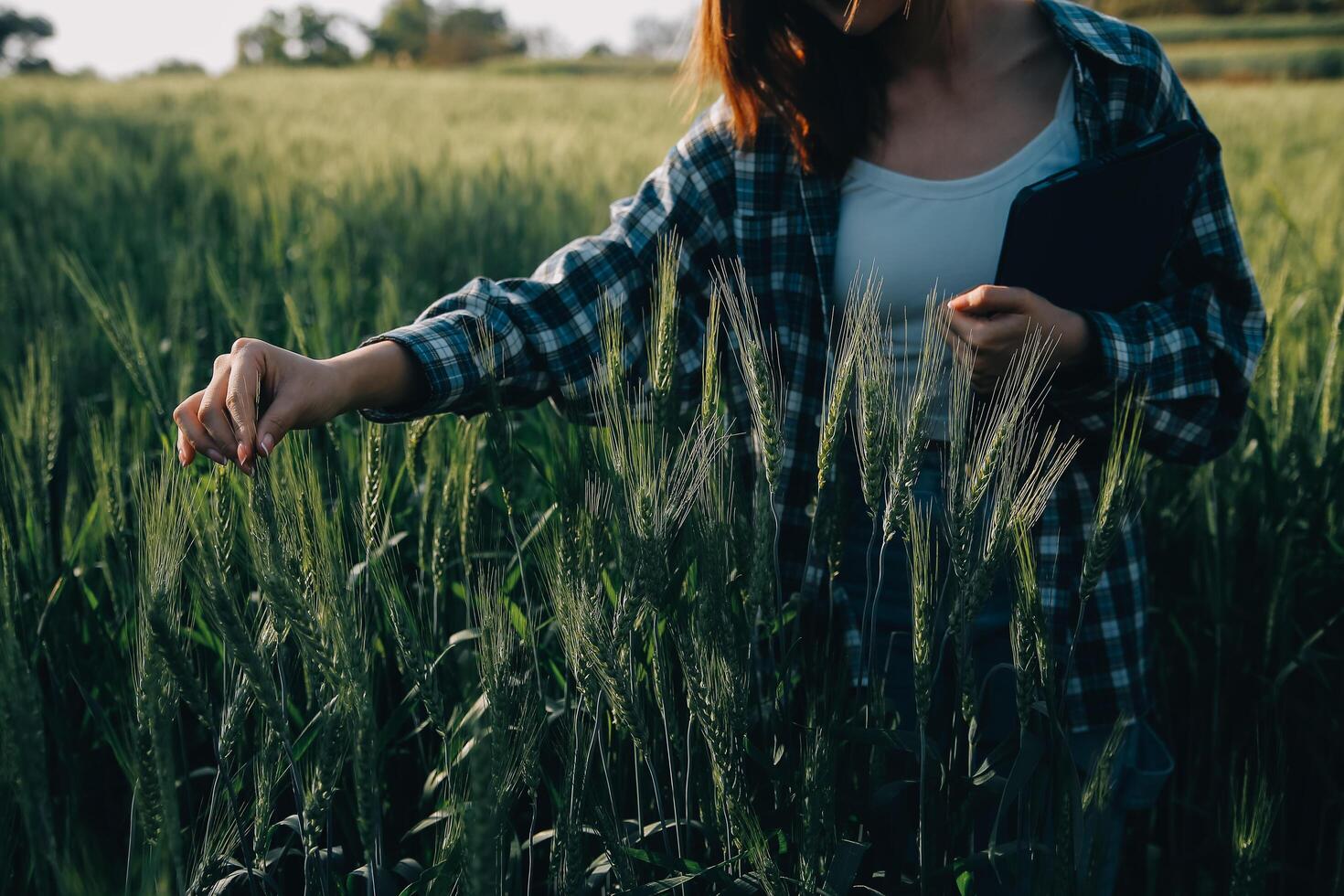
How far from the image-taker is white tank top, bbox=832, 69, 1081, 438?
1146 millimetres

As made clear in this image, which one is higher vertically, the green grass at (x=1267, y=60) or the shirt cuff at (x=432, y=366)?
the green grass at (x=1267, y=60)

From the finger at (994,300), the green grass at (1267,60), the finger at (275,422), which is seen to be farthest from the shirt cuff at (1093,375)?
the green grass at (1267,60)

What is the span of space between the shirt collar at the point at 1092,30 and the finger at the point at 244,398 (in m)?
0.98

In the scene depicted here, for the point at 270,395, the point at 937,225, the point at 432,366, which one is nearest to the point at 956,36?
the point at 937,225

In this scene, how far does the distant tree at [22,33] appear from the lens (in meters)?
42.9

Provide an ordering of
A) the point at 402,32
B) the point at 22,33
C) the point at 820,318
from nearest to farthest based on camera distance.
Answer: the point at 820,318 → the point at 22,33 → the point at 402,32

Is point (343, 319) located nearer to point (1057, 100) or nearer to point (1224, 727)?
point (1057, 100)

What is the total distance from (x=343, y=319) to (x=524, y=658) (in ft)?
4.32

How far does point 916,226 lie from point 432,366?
60 cm

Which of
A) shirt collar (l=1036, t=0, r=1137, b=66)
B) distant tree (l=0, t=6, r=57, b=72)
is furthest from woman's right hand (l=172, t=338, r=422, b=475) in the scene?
distant tree (l=0, t=6, r=57, b=72)

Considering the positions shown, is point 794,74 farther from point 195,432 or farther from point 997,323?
point 195,432

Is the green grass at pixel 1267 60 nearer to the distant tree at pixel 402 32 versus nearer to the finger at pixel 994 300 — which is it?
the finger at pixel 994 300

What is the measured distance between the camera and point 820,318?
1.26m

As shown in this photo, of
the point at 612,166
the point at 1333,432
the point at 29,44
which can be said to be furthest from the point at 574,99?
the point at 29,44
